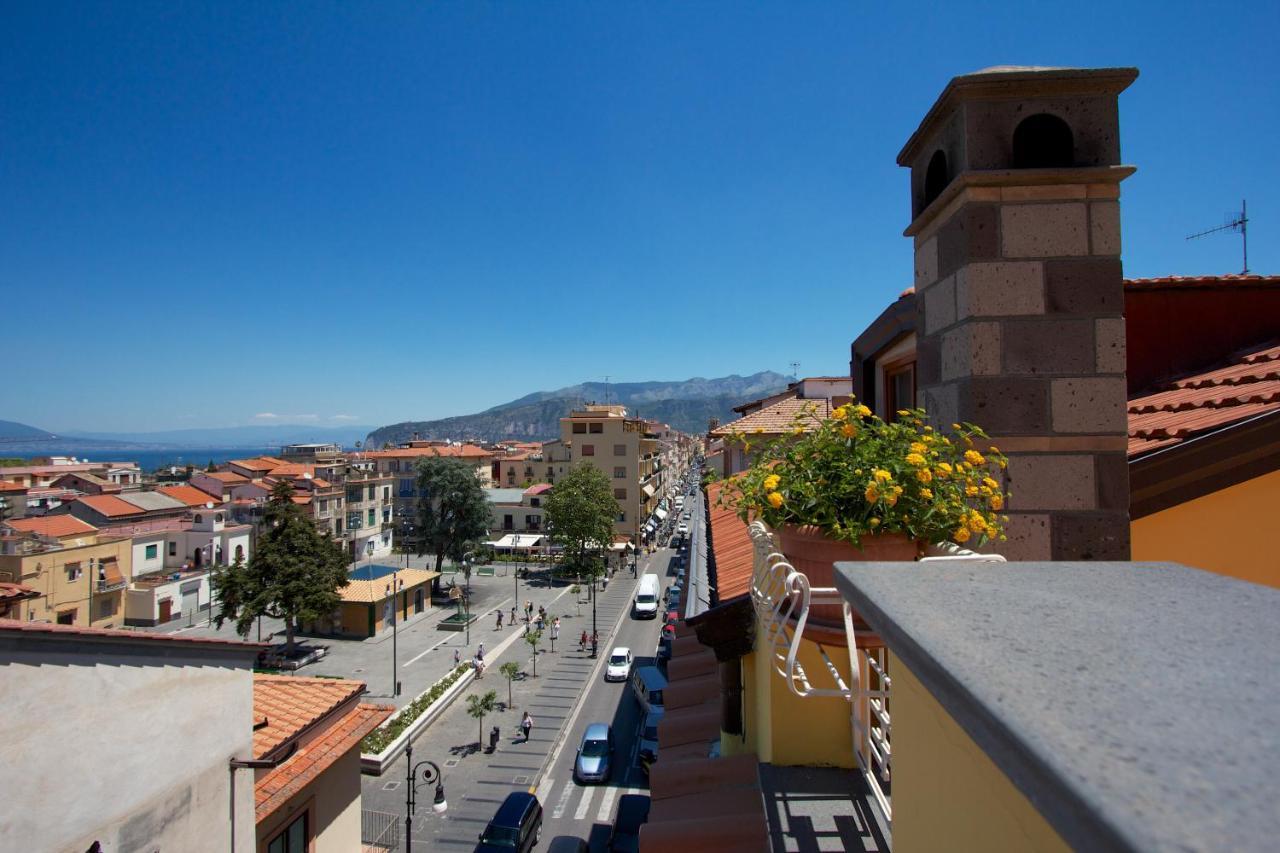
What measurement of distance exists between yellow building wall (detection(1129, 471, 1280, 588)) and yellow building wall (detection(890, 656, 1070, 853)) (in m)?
2.53

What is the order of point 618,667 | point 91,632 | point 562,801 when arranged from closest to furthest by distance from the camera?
point 91,632 → point 562,801 → point 618,667

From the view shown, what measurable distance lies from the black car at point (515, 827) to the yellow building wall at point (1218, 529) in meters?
14.6

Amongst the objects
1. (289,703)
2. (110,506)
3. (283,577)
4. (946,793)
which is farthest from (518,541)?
(946,793)

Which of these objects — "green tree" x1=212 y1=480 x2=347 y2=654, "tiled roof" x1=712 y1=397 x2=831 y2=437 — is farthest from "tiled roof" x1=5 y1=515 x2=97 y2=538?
"tiled roof" x1=712 y1=397 x2=831 y2=437

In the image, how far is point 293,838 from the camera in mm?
9414

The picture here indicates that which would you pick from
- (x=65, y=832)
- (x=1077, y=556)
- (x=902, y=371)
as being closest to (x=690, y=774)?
(x=1077, y=556)

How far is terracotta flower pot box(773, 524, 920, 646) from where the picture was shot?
279 cm

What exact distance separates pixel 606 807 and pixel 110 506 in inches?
1806

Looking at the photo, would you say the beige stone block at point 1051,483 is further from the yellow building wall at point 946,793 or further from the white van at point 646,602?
the white van at point 646,602

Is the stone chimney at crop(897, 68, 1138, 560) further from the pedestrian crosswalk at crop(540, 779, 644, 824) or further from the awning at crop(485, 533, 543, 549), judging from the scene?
the awning at crop(485, 533, 543, 549)

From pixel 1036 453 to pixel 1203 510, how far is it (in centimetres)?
109

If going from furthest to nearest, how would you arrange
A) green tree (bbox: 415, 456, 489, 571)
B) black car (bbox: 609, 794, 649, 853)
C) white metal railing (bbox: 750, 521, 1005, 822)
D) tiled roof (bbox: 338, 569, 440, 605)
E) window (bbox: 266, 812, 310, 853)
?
green tree (bbox: 415, 456, 489, 571) < tiled roof (bbox: 338, 569, 440, 605) < black car (bbox: 609, 794, 649, 853) < window (bbox: 266, 812, 310, 853) < white metal railing (bbox: 750, 521, 1005, 822)

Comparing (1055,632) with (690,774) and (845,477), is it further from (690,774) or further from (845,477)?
(690,774)

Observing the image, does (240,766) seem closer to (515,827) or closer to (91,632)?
(91,632)
